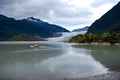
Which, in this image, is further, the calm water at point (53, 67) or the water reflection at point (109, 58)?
the water reflection at point (109, 58)

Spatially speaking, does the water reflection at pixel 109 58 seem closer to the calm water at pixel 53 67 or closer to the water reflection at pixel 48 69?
the calm water at pixel 53 67

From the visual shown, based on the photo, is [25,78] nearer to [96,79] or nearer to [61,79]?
[61,79]

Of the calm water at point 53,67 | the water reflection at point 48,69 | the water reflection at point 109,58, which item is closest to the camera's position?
the water reflection at point 48,69

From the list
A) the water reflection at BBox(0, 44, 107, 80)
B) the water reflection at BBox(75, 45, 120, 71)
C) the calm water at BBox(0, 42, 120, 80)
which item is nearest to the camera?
the water reflection at BBox(0, 44, 107, 80)

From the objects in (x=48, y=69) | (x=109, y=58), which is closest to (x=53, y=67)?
(x=48, y=69)

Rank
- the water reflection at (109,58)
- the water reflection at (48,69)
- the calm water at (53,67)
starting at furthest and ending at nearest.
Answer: the water reflection at (109,58) < the calm water at (53,67) < the water reflection at (48,69)

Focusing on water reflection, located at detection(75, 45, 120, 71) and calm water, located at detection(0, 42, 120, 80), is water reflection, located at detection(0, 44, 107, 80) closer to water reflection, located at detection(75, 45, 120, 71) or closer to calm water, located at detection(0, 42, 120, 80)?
calm water, located at detection(0, 42, 120, 80)

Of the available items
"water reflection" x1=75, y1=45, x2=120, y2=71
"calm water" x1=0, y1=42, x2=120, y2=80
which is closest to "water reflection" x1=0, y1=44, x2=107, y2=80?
"calm water" x1=0, y1=42, x2=120, y2=80

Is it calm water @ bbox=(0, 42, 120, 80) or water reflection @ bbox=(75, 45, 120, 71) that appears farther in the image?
water reflection @ bbox=(75, 45, 120, 71)

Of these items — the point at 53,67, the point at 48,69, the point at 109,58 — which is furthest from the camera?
→ the point at 109,58

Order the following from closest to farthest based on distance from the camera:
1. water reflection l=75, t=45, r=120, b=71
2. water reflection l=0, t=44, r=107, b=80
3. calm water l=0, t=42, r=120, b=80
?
water reflection l=0, t=44, r=107, b=80
calm water l=0, t=42, r=120, b=80
water reflection l=75, t=45, r=120, b=71

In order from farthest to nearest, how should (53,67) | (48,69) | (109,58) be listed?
1. (109,58)
2. (53,67)
3. (48,69)

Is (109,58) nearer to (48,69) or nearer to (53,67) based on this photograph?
(53,67)

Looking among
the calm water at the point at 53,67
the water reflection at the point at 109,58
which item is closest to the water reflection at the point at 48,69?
the calm water at the point at 53,67
